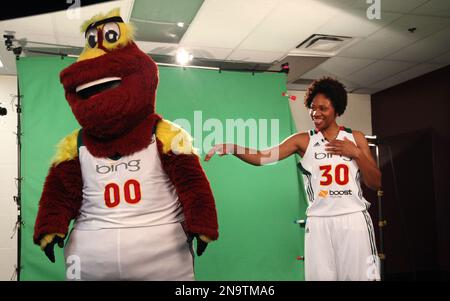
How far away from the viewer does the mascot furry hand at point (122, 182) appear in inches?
57.4

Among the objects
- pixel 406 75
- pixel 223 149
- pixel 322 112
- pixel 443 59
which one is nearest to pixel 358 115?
pixel 406 75

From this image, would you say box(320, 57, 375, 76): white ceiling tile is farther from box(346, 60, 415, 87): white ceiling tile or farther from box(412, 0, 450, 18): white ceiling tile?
box(412, 0, 450, 18): white ceiling tile

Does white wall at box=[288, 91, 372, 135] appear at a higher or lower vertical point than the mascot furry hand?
higher

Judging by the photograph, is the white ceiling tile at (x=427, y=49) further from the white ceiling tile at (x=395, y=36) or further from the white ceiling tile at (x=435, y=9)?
the white ceiling tile at (x=435, y=9)

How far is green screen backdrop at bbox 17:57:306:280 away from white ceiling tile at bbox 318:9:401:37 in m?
0.76

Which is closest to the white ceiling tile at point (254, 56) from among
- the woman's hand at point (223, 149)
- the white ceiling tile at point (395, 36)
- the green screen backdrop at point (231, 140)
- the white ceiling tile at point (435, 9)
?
the green screen backdrop at point (231, 140)

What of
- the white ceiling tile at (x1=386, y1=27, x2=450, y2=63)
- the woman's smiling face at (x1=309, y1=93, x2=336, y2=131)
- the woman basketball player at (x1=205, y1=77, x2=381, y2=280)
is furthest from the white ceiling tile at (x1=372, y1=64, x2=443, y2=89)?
the woman basketball player at (x1=205, y1=77, x2=381, y2=280)

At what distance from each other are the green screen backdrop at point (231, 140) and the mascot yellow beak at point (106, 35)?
2046 mm

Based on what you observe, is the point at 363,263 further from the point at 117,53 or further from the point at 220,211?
the point at 220,211

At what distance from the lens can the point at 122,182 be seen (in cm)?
149

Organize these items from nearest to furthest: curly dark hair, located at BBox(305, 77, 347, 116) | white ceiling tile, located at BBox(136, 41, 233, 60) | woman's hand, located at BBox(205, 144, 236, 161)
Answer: woman's hand, located at BBox(205, 144, 236, 161), curly dark hair, located at BBox(305, 77, 347, 116), white ceiling tile, located at BBox(136, 41, 233, 60)

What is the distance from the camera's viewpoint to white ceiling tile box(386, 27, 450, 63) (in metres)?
3.54

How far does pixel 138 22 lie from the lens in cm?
323

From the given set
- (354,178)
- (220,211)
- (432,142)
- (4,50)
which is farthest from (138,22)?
(432,142)
